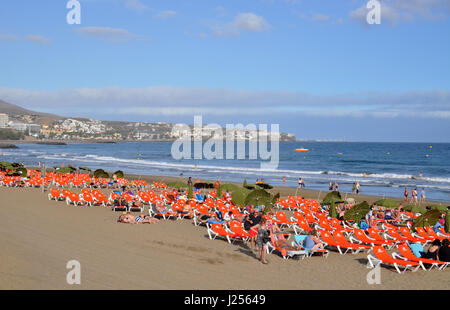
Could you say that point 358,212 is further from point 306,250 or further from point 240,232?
point 240,232

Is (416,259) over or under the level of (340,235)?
under

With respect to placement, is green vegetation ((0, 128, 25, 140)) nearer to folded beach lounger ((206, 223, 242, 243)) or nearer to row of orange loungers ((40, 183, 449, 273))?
row of orange loungers ((40, 183, 449, 273))

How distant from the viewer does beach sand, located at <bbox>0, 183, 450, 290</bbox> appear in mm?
7422

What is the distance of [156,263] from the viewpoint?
28.7ft

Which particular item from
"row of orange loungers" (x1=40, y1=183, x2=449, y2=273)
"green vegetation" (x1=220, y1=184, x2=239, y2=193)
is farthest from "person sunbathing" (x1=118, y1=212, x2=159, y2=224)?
"green vegetation" (x1=220, y1=184, x2=239, y2=193)

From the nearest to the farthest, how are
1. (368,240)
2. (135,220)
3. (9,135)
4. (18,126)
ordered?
1. (368,240)
2. (135,220)
3. (9,135)
4. (18,126)

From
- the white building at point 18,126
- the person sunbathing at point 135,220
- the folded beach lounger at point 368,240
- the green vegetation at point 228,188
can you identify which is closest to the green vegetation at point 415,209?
the folded beach lounger at point 368,240

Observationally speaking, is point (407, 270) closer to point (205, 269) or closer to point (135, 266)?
point (205, 269)

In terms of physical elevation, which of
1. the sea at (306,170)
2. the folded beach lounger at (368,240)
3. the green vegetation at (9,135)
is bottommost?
the sea at (306,170)

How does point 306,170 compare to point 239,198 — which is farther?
point 306,170

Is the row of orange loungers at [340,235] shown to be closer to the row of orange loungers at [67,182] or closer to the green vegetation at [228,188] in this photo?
the green vegetation at [228,188]

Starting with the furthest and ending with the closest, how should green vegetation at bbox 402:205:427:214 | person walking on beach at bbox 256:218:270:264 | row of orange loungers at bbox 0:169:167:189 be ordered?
row of orange loungers at bbox 0:169:167:189 < green vegetation at bbox 402:205:427:214 < person walking on beach at bbox 256:218:270:264

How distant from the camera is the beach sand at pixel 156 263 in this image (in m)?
7.42

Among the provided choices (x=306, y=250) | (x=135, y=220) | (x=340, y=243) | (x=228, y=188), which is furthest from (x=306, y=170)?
(x=306, y=250)
